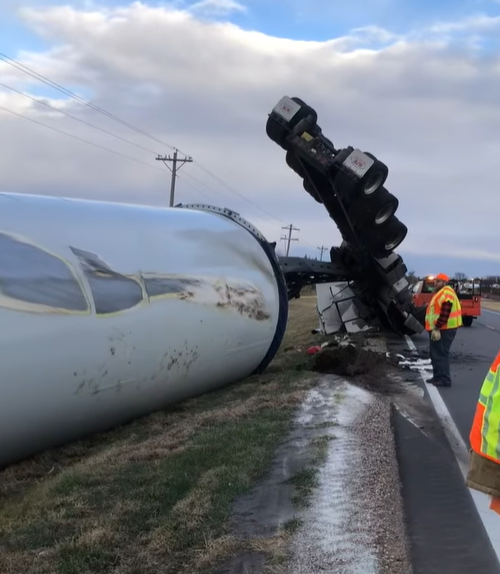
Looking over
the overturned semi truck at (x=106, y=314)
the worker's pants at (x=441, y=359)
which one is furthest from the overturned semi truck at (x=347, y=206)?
the overturned semi truck at (x=106, y=314)

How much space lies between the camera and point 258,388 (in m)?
8.38

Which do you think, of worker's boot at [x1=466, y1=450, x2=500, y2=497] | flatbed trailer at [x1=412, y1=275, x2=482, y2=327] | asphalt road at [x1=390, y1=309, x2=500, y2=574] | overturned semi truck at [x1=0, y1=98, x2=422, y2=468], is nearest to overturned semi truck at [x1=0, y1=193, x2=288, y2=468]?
overturned semi truck at [x1=0, y1=98, x2=422, y2=468]

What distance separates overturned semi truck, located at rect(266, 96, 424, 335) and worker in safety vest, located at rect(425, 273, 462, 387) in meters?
2.50

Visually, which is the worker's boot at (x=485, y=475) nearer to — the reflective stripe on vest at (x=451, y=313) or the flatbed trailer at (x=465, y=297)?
the reflective stripe on vest at (x=451, y=313)

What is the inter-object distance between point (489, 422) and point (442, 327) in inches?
292

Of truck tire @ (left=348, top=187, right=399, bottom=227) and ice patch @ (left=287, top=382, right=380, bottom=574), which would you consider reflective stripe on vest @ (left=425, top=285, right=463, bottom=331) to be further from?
ice patch @ (left=287, top=382, right=380, bottom=574)

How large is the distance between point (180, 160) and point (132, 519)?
40.7 meters

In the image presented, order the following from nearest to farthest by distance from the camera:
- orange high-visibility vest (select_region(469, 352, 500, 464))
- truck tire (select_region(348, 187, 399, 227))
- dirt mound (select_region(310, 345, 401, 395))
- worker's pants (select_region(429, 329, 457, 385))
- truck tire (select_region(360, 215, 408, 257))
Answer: orange high-visibility vest (select_region(469, 352, 500, 464)), dirt mound (select_region(310, 345, 401, 395)), worker's pants (select_region(429, 329, 457, 385)), truck tire (select_region(348, 187, 399, 227)), truck tire (select_region(360, 215, 408, 257))

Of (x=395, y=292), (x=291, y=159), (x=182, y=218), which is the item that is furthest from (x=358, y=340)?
(x=182, y=218)

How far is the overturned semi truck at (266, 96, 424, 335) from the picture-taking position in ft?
37.1

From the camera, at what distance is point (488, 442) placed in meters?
2.28

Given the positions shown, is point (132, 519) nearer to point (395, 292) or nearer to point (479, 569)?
point (479, 569)

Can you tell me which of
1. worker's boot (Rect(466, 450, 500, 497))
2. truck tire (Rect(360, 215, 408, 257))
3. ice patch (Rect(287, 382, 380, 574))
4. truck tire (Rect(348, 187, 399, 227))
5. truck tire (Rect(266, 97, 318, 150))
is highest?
truck tire (Rect(266, 97, 318, 150))

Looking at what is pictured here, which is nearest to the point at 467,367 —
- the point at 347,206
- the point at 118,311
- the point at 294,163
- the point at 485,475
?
the point at 347,206
